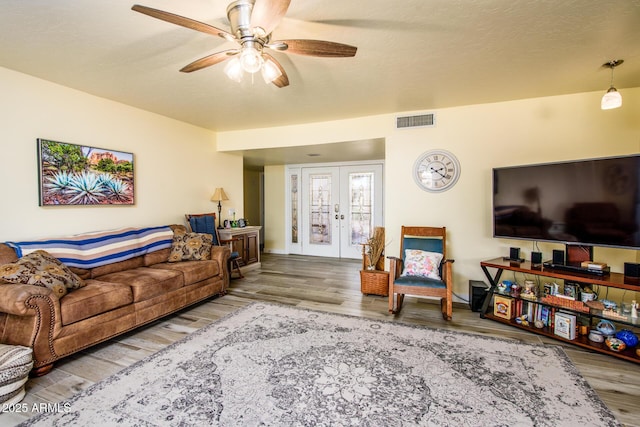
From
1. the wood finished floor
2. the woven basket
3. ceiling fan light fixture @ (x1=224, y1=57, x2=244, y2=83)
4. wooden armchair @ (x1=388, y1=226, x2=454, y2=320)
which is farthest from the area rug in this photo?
ceiling fan light fixture @ (x1=224, y1=57, x2=244, y2=83)

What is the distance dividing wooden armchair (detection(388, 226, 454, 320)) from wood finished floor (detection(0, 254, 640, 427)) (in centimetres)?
25

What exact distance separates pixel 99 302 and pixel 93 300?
5 cm

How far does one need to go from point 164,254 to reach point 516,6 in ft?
13.5

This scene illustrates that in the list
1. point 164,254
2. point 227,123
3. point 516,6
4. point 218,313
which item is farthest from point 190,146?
point 516,6

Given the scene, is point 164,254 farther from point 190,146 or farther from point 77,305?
point 190,146

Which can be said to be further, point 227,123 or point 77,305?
point 227,123

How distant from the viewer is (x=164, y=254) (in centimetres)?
367

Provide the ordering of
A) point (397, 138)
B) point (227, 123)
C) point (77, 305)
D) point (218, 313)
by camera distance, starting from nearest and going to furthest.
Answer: point (77, 305) < point (218, 313) < point (397, 138) < point (227, 123)

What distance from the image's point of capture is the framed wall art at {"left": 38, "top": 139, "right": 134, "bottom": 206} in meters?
2.92

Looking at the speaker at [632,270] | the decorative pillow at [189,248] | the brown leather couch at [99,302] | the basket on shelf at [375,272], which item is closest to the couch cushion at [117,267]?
the brown leather couch at [99,302]

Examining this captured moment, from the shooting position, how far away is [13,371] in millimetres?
1796

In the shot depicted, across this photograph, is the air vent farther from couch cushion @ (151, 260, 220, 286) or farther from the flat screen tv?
couch cushion @ (151, 260, 220, 286)

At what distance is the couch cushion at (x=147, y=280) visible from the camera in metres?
2.79

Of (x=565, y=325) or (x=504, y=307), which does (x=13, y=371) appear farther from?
(x=565, y=325)
